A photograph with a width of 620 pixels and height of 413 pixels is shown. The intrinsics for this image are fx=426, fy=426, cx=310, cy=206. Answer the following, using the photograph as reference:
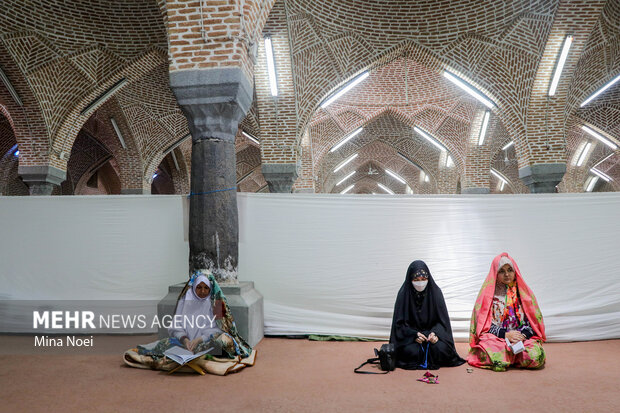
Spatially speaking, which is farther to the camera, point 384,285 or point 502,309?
point 384,285

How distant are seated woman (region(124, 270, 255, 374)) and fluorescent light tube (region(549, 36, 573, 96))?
7.72 meters

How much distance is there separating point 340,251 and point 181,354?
197 centimetres

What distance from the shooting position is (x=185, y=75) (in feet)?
13.5

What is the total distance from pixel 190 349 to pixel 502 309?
2.48 meters

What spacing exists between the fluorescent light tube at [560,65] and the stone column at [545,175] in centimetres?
140

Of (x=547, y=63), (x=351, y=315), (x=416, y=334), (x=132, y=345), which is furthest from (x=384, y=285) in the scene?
(x=547, y=63)

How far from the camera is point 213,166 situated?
4121 millimetres

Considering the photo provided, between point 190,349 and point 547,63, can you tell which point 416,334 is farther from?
point 547,63

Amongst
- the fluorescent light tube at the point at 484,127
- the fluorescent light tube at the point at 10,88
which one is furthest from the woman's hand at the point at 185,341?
the fluorescent light tube at the point at 484,127

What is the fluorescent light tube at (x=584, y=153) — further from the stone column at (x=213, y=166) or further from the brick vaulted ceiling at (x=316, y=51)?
Result: the stone column at (x=213, y=166)

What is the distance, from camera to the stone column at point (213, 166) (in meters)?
4.05

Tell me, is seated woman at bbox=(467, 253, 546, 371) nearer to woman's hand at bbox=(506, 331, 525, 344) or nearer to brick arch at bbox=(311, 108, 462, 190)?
woman's hand at bbox=(506, 331, 525, 344)

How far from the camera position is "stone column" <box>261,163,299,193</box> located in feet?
28.9

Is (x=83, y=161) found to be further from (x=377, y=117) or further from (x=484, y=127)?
(x=484, y=127)
